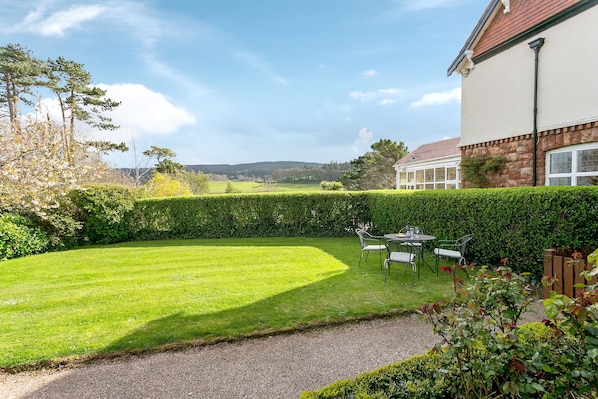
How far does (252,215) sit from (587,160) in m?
10.5

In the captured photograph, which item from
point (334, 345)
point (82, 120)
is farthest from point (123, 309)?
point (82, 120)

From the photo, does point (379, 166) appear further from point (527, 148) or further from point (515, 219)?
point (515, 219)

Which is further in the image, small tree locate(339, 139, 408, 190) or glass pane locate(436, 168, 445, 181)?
small tree locate(339, 139, 408, 190)

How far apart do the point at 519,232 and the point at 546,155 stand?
3.25 m

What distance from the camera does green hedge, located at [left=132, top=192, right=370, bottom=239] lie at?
12.6 metres

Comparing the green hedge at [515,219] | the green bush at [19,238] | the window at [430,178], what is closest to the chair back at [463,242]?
the green hedge at [515,219]

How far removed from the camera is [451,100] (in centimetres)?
1200

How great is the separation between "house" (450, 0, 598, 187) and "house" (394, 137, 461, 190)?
410cm

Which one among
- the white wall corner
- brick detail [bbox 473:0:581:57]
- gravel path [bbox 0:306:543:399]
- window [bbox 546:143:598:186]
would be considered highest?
brick detail [bbox 473:0:581:57]

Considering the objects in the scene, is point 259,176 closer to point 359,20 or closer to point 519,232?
point 359,20

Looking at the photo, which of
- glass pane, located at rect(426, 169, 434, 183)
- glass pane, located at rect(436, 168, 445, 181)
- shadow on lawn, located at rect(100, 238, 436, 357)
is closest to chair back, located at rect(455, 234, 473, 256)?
shadow on lawn, located at rect(100, 238, 436, 357)

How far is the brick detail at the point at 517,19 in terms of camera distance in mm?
7469

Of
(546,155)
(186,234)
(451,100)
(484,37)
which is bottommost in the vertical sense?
(186,234)

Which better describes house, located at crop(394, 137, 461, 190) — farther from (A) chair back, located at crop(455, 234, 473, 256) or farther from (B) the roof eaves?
(A) chair back, located at crop(455, 234, 473, 256)
